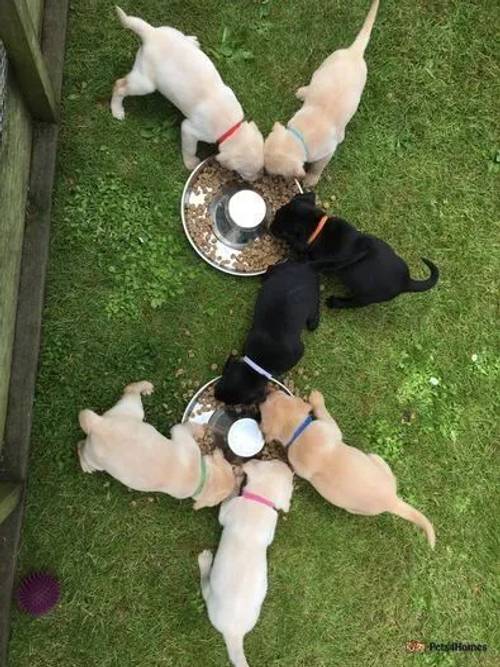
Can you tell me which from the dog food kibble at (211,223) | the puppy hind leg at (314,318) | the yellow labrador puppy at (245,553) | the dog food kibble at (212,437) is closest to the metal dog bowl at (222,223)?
the dog food kibble at (211,223)

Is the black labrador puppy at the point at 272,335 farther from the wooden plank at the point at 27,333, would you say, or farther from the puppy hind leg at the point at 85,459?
the wooden plank at the point at 27,333

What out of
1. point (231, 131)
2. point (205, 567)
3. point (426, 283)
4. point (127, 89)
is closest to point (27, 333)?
point (127, 89)

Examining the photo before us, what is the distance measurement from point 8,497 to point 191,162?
6.88 feet

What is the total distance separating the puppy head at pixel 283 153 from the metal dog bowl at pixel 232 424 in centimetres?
121

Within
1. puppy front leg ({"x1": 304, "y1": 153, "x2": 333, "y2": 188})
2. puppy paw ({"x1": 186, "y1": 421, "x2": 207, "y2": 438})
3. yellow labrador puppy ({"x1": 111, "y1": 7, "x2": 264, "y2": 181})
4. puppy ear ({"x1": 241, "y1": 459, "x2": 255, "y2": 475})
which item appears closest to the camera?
yellow labrador puppy ({"x1": 111, "y1": 7, "x2": 264, "y2": 181})

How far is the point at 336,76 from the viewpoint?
359 cm

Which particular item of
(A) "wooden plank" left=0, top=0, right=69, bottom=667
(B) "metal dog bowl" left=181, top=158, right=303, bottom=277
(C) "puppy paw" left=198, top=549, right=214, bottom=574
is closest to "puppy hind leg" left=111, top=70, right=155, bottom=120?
(A) "wooden plank" left=0, top=0, right=69, bottom=667

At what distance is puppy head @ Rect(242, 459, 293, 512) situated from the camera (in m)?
3.54

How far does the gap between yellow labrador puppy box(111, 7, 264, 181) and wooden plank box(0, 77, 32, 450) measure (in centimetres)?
67

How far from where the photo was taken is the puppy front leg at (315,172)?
3875mm

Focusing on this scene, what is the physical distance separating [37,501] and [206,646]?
1320mm

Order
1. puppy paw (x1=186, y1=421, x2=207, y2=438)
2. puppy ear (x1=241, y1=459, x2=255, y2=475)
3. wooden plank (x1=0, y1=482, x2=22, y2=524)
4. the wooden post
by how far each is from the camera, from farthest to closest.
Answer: puppy paw (x1=186, y1=421, x2=207, y2=438)
puppy ear (x1=241, y1=459, x2=255, y2=475)
wooden plank (x1=0, y1=482, x2=22, y2=524)
the wooden post

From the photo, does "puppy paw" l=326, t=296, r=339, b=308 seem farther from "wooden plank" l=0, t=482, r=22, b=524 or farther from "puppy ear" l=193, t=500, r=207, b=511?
"wooden plank" l=0, t=482, r=22, b=524

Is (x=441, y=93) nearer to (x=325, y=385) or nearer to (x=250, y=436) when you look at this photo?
(x=325, y=385)
